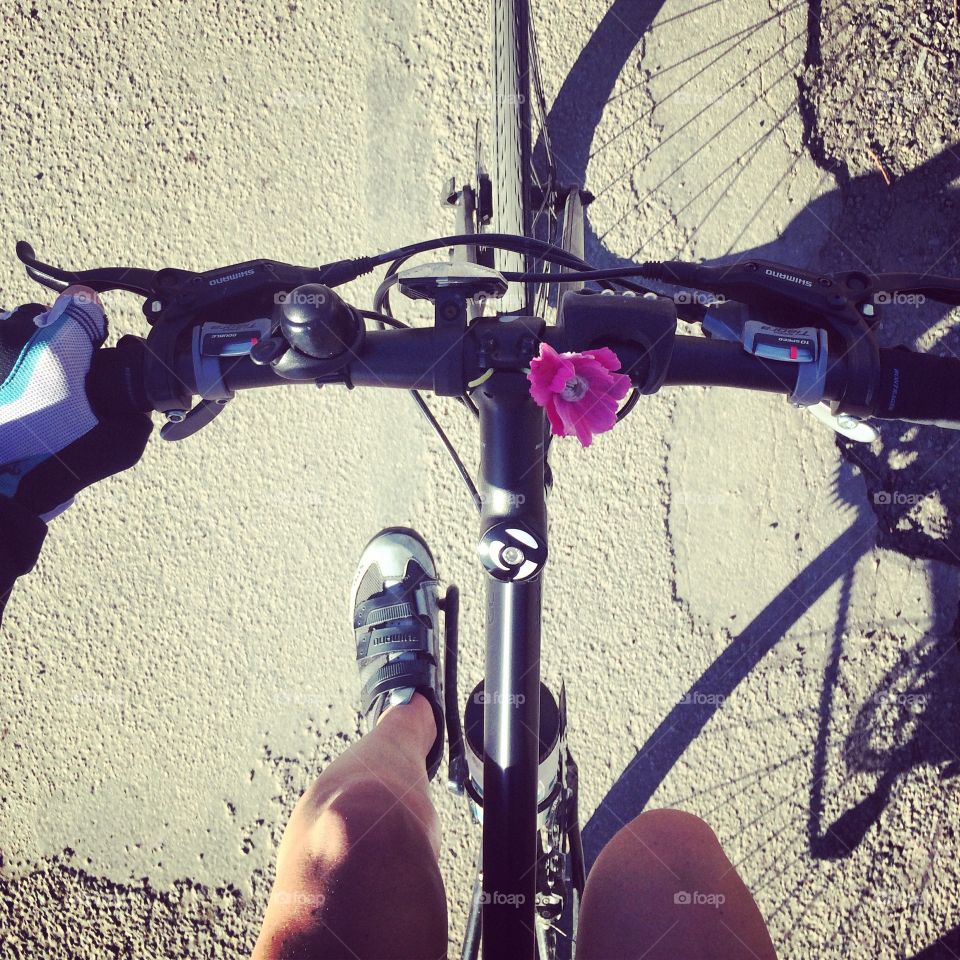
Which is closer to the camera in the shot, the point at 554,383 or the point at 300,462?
the point at 554,383

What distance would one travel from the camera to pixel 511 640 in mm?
1059

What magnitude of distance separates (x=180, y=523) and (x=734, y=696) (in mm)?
1974

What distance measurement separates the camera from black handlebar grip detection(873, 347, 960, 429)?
1.04 m

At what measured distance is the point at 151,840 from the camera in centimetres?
233

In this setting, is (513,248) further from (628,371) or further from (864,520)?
(864,520)

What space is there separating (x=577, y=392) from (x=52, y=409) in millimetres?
883

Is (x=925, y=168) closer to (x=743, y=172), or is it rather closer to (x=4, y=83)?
(x=743, y=172)

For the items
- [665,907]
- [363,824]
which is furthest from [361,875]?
[665,907]

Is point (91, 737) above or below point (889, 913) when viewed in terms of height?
above

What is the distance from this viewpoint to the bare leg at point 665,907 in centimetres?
123

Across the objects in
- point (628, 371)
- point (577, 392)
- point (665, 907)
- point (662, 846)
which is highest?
point (628, 371)

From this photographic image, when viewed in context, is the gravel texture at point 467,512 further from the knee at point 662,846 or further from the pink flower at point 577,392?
the pink flower at point 577,392

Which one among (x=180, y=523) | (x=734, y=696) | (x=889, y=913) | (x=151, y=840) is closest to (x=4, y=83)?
(x=180, y=523)

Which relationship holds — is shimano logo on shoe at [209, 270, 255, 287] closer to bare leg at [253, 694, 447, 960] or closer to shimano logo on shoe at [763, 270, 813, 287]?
shimano logo on shoe at [763, 270, 813, 287]
